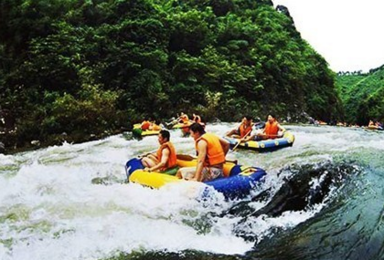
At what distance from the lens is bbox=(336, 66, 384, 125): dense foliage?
42906 millimetres

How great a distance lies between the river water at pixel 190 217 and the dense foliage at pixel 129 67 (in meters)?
7.39

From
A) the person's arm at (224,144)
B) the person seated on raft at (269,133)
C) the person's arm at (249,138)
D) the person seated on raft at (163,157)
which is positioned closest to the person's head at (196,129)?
the person's arm at (224,144)

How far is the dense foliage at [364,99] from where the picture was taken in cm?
4291

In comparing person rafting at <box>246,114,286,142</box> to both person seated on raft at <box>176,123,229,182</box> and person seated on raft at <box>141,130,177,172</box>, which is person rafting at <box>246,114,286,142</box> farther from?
person seated on raft at <box>176,123,229,182</box>

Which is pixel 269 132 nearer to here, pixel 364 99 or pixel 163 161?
pixel 163 161

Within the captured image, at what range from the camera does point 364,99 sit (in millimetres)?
48188

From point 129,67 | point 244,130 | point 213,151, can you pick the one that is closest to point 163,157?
point 213,151

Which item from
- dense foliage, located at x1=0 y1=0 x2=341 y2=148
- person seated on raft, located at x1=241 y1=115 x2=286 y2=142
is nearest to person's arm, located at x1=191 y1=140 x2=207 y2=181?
person seated on raft, located at x1=241 y1=115 x2=286 y2=142

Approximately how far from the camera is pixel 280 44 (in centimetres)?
2748

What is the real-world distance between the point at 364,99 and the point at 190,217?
155 feet

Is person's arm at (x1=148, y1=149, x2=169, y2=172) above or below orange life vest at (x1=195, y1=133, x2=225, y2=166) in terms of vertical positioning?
below

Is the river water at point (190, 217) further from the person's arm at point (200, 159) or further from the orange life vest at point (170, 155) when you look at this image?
the orange life vest at point (170, 155)

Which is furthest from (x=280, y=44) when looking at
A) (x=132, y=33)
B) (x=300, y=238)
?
(x=300, y=238)

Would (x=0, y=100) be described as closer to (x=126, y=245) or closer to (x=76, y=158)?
(x=76, y=158)
